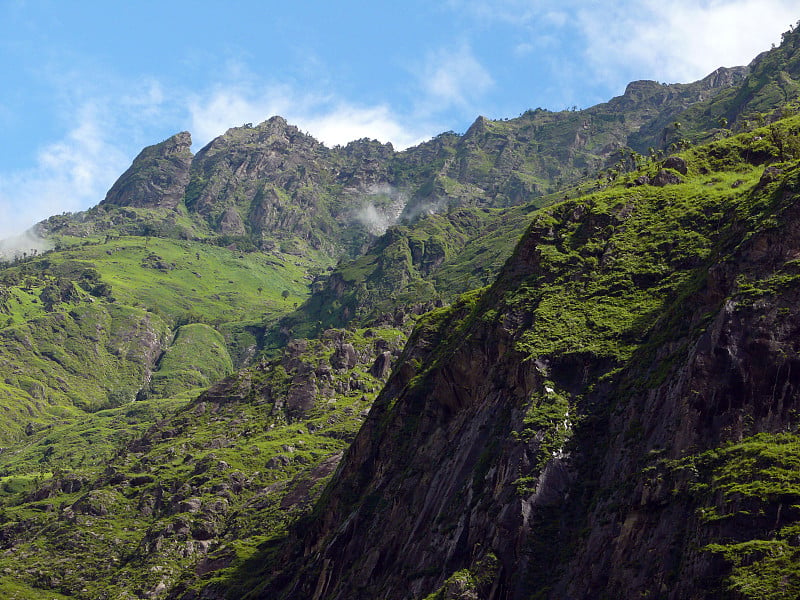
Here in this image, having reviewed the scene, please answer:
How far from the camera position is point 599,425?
97.8 m

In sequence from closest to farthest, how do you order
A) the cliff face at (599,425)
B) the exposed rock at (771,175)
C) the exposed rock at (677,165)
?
the cliff face at (599,425)
the exposed rock at (771,175)
the exposed rock at (677,165)

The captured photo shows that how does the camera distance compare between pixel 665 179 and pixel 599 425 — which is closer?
pixel 599 425

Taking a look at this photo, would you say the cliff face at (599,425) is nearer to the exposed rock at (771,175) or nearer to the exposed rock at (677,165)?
the exposed rock at (771,175)

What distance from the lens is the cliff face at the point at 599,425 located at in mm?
75188

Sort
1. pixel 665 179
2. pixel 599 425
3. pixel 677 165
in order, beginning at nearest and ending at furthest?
1. pixel 599 425
2. pixel 665 179
3. pixel 677 165

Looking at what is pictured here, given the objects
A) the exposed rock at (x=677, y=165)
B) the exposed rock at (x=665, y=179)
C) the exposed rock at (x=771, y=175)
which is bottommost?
the exposed rock at (x=771, y=175)

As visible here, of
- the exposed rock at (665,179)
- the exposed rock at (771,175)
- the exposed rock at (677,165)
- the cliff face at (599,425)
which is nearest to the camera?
the cliff face at (599,425)

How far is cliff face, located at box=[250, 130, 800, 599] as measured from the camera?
75.2 m

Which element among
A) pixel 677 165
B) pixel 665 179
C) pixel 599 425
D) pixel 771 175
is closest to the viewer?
pixel 599 425

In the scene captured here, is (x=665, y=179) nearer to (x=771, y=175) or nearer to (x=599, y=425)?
(x=771, y=175)

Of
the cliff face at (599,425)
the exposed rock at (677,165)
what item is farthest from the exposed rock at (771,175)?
the exposed rock at (677,165)

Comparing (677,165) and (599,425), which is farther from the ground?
(677,165)

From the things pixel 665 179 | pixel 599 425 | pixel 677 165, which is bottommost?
pixel 599 425

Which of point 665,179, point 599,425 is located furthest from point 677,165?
point 599,425
